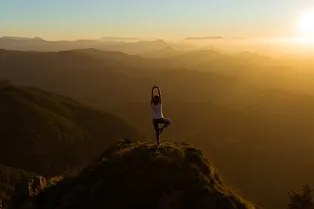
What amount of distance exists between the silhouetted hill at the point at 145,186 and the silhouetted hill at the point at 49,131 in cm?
5364

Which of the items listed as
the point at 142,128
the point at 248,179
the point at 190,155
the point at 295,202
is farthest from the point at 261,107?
the point at 190,155

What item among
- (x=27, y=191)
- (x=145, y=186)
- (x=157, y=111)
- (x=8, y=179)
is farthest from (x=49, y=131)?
(x=145, y=186)

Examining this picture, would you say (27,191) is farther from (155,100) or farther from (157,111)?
(155,100)

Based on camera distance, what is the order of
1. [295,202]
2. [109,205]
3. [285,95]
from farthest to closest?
1. [285,95]
2. [295,202]
3. [109,205]

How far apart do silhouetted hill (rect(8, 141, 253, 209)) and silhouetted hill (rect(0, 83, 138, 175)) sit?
53.6 m

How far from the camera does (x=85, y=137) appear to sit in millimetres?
83688

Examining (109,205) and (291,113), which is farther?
(291,113)

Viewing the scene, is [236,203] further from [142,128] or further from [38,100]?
[142,128]

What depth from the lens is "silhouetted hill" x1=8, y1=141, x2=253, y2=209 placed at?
12281mm

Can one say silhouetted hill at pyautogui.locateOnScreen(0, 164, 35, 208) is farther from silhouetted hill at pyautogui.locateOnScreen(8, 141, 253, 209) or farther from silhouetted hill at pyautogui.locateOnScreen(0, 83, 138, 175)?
silhouetted hill at pyautogui.locateOnScreen(8, 141, 253, 209)

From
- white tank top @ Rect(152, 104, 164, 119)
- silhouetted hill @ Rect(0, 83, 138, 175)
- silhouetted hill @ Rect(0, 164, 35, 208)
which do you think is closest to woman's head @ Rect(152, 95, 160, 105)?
white tank top @ Rect(152, 104, 164, 119)

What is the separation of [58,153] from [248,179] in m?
34.8

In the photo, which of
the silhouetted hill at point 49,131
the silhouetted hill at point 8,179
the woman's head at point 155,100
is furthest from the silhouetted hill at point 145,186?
the silhouetted hill at point 49,131

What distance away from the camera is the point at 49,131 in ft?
253
